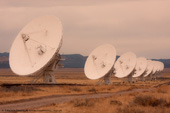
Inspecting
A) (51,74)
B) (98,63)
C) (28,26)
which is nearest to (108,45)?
(98,63)

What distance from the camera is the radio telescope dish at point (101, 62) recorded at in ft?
208

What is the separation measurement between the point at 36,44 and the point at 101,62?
18935mm

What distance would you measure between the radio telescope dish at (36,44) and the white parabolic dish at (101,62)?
A: 16.6 meters

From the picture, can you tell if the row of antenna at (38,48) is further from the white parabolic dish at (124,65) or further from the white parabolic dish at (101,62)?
the white parabolic dish at (124,65)

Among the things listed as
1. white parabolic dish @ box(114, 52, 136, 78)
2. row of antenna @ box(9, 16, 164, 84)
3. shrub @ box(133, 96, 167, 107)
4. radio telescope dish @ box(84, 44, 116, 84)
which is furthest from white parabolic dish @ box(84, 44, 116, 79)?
shrub @ box(133, 96, 167, 107)

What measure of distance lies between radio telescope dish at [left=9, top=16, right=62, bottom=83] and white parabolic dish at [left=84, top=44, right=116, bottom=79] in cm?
1660

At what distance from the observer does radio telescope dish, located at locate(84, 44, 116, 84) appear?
208 ft

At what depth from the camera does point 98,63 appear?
6481 centimetres

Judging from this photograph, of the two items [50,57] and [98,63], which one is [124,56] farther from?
[50,57]

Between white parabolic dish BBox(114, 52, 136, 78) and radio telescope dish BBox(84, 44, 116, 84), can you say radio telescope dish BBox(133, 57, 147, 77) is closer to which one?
white parabolic dish BBox(114, 52, 136, 78)

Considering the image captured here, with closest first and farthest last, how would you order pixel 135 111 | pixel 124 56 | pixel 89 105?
pixel 135 111, pixel 89 105, pixel 124 56

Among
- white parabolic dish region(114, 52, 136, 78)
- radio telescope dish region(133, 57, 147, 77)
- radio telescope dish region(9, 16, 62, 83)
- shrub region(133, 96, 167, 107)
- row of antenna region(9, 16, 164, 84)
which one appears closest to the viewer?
shrub region(133, 96, 167, 107)

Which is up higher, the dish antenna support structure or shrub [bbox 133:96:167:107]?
the dish antenna support structure

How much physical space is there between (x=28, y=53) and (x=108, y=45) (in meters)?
22.2
